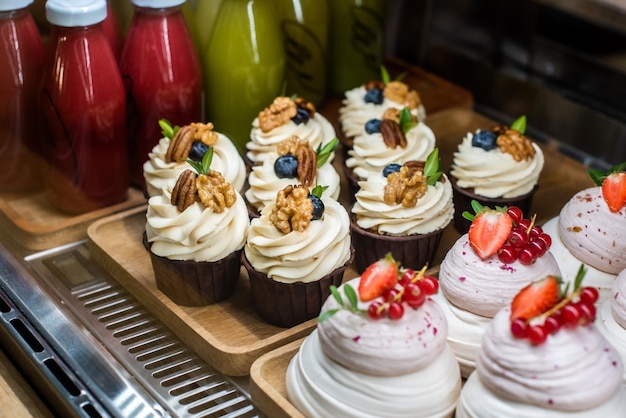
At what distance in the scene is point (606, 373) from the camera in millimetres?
1649

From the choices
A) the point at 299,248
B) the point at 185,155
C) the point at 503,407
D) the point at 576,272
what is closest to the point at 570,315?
the point at 503,407

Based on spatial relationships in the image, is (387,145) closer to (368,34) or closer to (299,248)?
(299,248)

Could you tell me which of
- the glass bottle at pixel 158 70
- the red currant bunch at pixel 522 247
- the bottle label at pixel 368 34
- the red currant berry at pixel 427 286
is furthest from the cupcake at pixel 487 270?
the bottle label at pixel 368 34

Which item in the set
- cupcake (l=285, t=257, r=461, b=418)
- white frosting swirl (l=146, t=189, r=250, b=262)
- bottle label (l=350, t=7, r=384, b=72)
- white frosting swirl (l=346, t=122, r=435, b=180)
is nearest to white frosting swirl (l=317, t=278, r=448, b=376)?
cupcake (l=285, t=257, r=461, b=418)

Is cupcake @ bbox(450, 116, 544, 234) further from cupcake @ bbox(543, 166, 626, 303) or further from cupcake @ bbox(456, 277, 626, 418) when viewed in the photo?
cupcake @ bbox(456, 277, 626, 418)

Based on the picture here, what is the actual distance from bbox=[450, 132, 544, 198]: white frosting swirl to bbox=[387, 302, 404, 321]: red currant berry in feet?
3.09

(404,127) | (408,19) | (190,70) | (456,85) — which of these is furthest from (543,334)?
(408,19)

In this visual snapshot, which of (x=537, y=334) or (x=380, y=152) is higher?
(x=537, y=334)

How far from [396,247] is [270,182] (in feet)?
1.20

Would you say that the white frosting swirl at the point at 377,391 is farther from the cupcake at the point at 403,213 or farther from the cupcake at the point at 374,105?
the cupcake at the point at 374,105

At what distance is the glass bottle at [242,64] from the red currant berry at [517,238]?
1134mm

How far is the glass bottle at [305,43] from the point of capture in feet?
10.3

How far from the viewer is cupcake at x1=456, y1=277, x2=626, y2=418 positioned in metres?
1.61

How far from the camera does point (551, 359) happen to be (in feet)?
5.28
